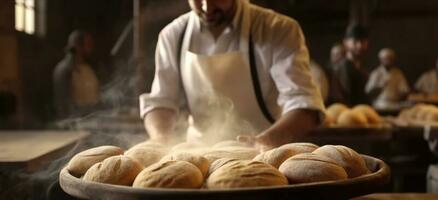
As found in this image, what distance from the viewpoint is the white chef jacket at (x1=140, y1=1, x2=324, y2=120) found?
2.74m

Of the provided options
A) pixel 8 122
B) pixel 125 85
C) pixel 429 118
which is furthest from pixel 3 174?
pixel 8 122

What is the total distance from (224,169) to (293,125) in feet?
4.41

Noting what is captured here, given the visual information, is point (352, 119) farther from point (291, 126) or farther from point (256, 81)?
point (291, 126)

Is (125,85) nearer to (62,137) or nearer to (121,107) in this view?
(121,107)

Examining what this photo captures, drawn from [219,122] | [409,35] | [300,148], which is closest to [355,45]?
[219,122]

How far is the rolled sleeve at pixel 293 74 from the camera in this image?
8.86ft

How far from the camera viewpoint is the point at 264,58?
289 cm

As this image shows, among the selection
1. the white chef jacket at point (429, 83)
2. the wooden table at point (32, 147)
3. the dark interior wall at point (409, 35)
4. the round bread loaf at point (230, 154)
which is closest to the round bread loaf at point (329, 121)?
the wooden table at point (32, 147)

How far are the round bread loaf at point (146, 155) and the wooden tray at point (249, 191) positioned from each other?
0.30m

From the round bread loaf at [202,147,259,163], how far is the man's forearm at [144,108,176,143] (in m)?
1.07

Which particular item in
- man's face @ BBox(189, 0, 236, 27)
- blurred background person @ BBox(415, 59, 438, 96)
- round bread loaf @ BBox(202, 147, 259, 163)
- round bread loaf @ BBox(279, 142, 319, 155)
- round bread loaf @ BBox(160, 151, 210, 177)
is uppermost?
man's face @ BBox(189, 0, 236, 27)

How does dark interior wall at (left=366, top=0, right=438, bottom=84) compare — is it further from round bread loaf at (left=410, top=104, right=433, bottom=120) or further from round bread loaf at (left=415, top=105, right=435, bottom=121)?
round bread loaf at (left=415, top=105, right=435, bottom=121)

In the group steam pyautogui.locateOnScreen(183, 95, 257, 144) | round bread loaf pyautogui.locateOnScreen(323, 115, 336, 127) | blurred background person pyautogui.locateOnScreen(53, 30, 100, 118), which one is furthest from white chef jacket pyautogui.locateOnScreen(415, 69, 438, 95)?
steam pyautogui.locateOnScreen(183, 95, 257, 144)

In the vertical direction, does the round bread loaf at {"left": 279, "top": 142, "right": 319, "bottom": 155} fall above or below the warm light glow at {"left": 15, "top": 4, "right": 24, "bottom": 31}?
above
